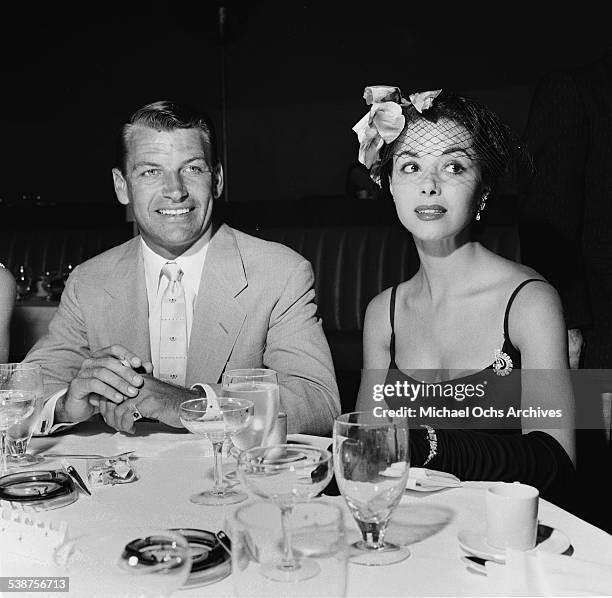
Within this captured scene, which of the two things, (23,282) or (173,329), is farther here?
(23,282)

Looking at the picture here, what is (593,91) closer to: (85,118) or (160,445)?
(160,445)

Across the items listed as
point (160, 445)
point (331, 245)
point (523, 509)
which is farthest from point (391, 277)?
point (523, 509)

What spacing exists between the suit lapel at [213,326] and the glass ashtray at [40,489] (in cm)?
86

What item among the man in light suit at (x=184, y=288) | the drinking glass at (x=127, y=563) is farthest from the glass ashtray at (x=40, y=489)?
the man in light suit at (x=184, y=288)

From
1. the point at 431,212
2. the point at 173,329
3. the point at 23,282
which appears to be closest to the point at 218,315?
the point at 173,329

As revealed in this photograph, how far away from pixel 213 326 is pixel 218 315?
32mm

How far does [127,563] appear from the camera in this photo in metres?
0.73

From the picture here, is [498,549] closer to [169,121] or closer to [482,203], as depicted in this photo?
[482,203]

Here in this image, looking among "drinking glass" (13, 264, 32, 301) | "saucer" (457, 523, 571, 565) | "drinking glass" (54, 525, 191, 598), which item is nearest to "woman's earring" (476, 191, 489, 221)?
"saucer" (457, 523, 571, 565)

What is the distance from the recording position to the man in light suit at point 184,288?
2.16 meters

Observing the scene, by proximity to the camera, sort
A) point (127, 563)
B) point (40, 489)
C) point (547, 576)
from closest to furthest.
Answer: point (127, 563) < point (547, 576) < point (40, 489)

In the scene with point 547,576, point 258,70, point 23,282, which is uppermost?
point 258,70

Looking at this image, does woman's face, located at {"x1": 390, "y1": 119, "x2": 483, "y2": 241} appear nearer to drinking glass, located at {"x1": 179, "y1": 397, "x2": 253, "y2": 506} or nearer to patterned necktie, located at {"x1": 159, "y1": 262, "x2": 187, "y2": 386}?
patterned necktie, located at {"x1": 159, "y1": 262, "x2": 187, "y2": 386}

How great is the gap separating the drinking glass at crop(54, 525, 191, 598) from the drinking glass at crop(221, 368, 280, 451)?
381mm
